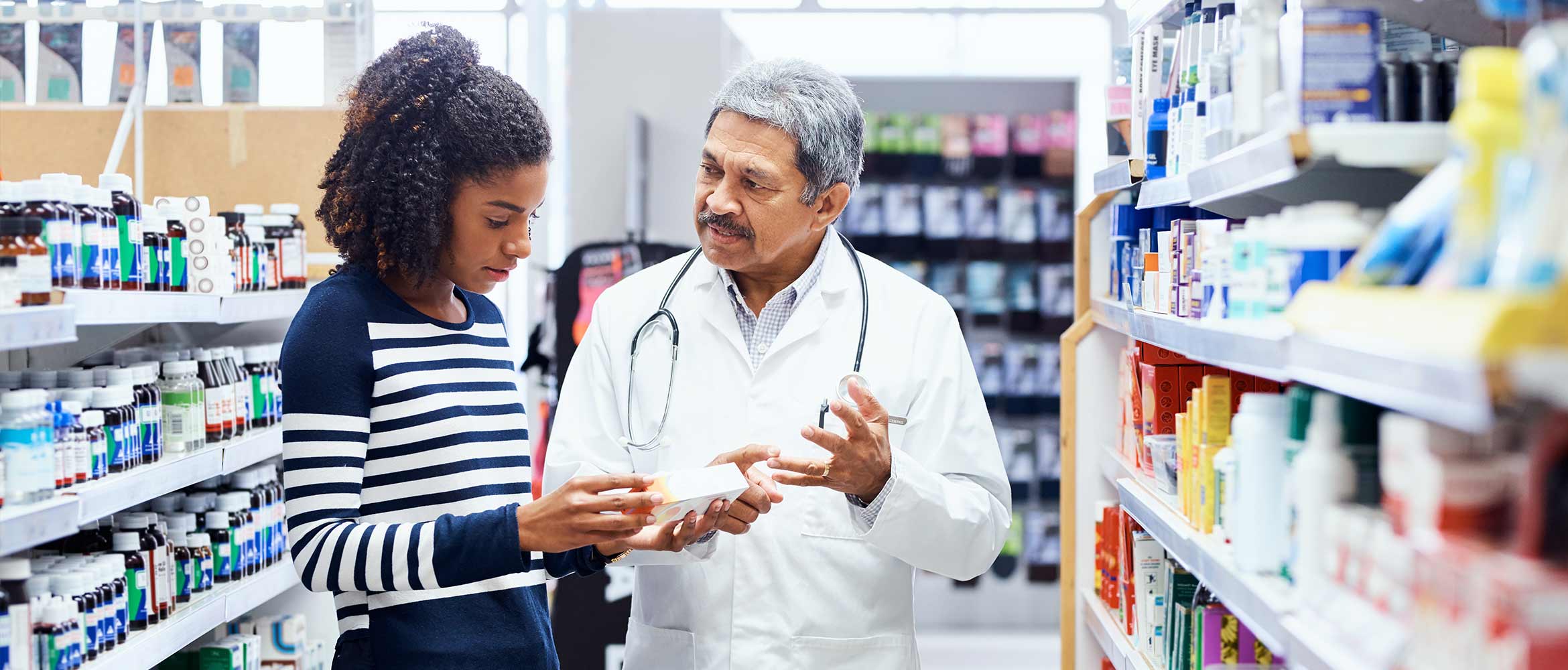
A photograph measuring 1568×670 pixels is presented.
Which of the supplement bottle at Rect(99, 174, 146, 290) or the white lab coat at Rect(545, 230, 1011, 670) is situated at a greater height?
the supplement bottle at Rect(99, 174, 146, 290)

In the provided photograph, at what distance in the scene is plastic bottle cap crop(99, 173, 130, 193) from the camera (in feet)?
8.50

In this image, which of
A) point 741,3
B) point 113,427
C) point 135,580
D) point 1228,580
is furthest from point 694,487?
point 741,3

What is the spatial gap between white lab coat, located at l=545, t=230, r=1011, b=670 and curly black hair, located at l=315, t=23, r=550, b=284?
0.54 meters

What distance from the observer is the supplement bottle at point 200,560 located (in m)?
2.97

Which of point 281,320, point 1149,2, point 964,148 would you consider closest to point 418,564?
point 1149,2

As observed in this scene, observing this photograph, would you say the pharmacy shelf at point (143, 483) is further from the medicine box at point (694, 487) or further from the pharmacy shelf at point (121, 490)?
the medicine box at point (694, 487)

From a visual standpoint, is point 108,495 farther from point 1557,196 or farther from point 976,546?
point 1557,196

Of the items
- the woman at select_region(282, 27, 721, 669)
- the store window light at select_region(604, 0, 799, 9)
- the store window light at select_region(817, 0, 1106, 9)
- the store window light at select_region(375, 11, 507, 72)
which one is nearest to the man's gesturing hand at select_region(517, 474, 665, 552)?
the woman at select_region(282, 27, 721, 669)

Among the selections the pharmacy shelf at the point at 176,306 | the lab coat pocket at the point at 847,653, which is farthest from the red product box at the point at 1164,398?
the pharmacy shelf at the point at 176,306

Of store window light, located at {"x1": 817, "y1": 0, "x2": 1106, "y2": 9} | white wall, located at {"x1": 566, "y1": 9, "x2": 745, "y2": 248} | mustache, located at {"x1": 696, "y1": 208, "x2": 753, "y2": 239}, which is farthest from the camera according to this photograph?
store window light, located at {"x1": 817, "y1": 0, "x2": 1106, "y2": 9}

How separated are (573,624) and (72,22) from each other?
2.71 metres

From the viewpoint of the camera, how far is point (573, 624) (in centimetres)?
469

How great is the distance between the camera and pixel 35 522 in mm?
2029

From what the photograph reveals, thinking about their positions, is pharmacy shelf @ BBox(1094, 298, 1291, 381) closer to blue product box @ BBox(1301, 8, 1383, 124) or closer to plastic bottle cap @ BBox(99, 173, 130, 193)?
blue product box @ BBox(1301, 8, 1383, 124)
